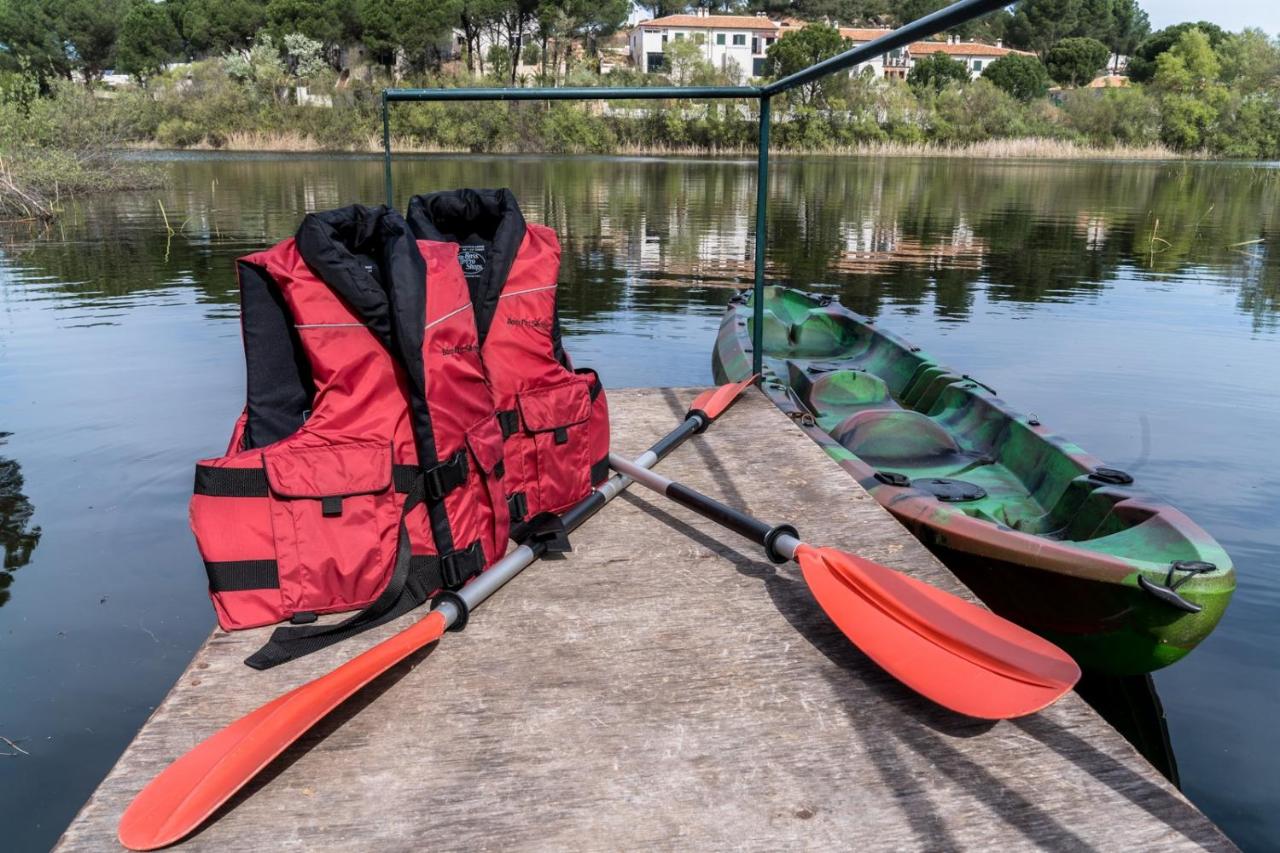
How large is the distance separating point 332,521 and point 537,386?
0.88m

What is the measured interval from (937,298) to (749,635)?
11.0 m

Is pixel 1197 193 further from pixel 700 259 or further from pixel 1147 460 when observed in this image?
pixel 1147 460

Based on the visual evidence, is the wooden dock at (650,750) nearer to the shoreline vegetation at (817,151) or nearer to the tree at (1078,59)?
the shoreline vegetation at (817,151)

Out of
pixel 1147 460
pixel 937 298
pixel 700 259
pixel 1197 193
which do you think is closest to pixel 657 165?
pixel 1197 193

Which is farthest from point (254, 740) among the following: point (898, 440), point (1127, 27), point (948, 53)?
point (1127, 27)

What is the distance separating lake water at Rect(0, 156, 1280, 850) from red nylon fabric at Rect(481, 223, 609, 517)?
3.76ft

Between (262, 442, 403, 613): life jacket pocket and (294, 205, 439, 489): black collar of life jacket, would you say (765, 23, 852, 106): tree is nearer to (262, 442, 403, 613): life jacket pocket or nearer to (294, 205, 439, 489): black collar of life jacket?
(294, 205, 439, 489): black collar of life jacket

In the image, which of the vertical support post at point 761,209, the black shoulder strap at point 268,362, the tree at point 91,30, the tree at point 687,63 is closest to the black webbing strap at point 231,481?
the black shoulder strap at point 268,362

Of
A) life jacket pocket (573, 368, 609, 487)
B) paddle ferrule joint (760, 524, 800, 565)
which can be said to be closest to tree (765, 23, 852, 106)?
life jacket pocket (573, 368, 609, 487)

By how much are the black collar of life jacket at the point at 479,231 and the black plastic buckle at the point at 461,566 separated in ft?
2.34

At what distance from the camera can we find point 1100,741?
212 centimetres

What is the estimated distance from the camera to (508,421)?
9.97ft

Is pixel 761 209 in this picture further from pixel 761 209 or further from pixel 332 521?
pixel 332 521

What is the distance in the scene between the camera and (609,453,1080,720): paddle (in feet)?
7.31
